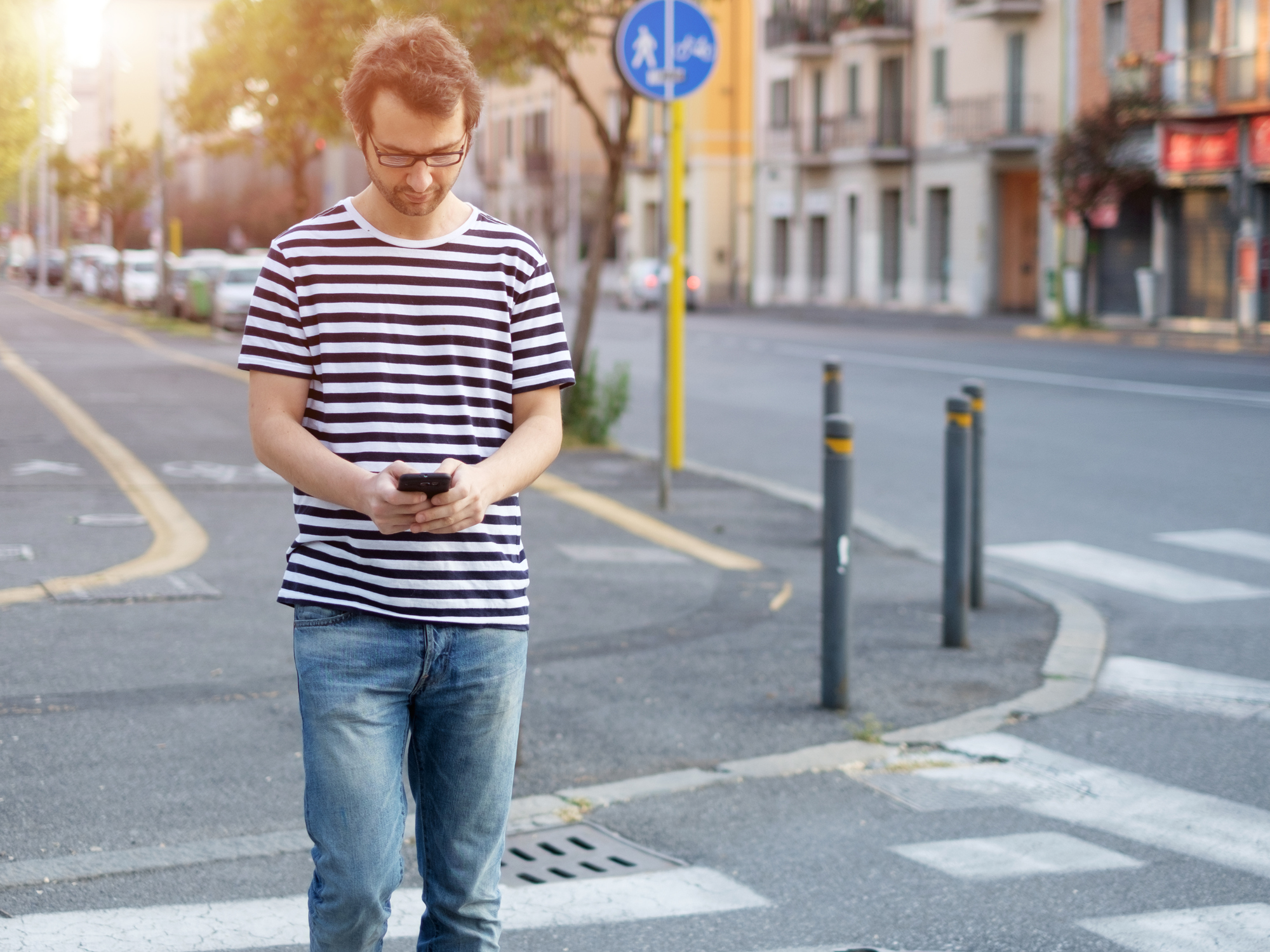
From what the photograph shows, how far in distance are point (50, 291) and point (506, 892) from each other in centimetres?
6698

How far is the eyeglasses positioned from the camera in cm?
278

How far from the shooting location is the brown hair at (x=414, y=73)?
276cm

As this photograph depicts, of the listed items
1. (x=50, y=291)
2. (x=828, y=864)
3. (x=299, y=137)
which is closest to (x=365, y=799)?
(x=828, y=864)

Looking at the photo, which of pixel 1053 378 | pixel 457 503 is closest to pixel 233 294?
pixel 1053 378

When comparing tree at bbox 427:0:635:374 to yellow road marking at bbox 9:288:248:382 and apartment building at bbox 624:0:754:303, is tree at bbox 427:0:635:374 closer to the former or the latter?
yellow road marking at bbox 9:288:248:382

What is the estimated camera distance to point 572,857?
464cm

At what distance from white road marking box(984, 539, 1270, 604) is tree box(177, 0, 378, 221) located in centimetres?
601

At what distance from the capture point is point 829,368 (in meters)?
9.79

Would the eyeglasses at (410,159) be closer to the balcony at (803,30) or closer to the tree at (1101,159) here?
the tree at (1101,159)

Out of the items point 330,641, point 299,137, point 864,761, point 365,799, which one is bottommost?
point 864,761

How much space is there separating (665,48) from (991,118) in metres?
36.3

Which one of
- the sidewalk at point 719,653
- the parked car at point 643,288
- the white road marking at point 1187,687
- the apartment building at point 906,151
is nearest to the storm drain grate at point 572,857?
the sidewalk at point 719,653

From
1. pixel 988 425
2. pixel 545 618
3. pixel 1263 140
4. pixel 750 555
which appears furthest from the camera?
pixel 1263 140

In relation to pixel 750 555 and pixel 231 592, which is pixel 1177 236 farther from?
pixel 231 592
